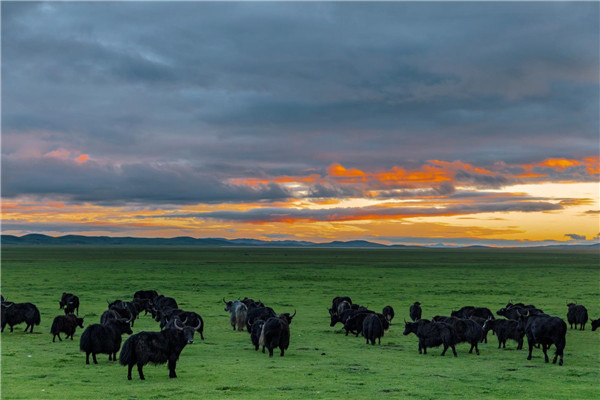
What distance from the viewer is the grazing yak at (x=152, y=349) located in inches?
672

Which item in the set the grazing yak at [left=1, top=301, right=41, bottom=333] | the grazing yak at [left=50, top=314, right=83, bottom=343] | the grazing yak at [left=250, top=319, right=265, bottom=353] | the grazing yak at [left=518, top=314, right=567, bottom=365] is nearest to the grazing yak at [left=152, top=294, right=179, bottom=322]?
the grazing yak at [left=1, top=301, right=41, bottom=333]

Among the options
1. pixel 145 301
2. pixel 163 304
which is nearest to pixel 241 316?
pixel 163 304

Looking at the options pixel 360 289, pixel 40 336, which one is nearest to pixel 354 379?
pixel 40 336

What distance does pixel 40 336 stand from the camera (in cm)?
2581

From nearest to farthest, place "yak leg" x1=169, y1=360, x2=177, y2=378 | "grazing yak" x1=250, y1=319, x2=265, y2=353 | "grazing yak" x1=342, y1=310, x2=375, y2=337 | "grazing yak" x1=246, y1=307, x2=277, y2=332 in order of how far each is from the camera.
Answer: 1. "yak leg" x1=169, y1=360, x2=177, y2=378
2. "grazing yak" x1=250, y1=319, x2=265, y2=353
3. "grazing yak" x1=342, y1=310, x2=375, y2=337
4. "grazing yak" x1=246, y1=307, x2=277, y2=332

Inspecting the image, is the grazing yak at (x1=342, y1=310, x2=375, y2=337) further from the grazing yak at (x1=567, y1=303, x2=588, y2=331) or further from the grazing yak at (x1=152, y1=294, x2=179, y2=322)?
the grazing yak at (x1=567, y1=303, x2=588, y2=331)

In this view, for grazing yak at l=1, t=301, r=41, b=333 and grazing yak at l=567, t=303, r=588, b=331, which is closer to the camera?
grazing yak at l=1, t=301, r=41, b=333

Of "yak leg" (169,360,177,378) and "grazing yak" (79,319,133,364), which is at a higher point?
"grazing yak" (79,319,133,364)

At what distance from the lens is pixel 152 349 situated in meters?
17.4

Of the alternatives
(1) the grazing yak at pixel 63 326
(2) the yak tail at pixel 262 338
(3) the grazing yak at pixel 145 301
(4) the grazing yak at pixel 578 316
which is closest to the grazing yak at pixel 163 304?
(3) the grazing yak at pixel 145 301

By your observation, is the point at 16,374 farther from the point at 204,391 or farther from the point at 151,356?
the point at 204,391

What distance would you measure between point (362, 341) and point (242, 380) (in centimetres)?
981

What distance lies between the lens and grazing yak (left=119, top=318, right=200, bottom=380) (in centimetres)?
1708

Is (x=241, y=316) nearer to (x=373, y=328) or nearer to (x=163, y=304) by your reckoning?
(x=163, y=304)
